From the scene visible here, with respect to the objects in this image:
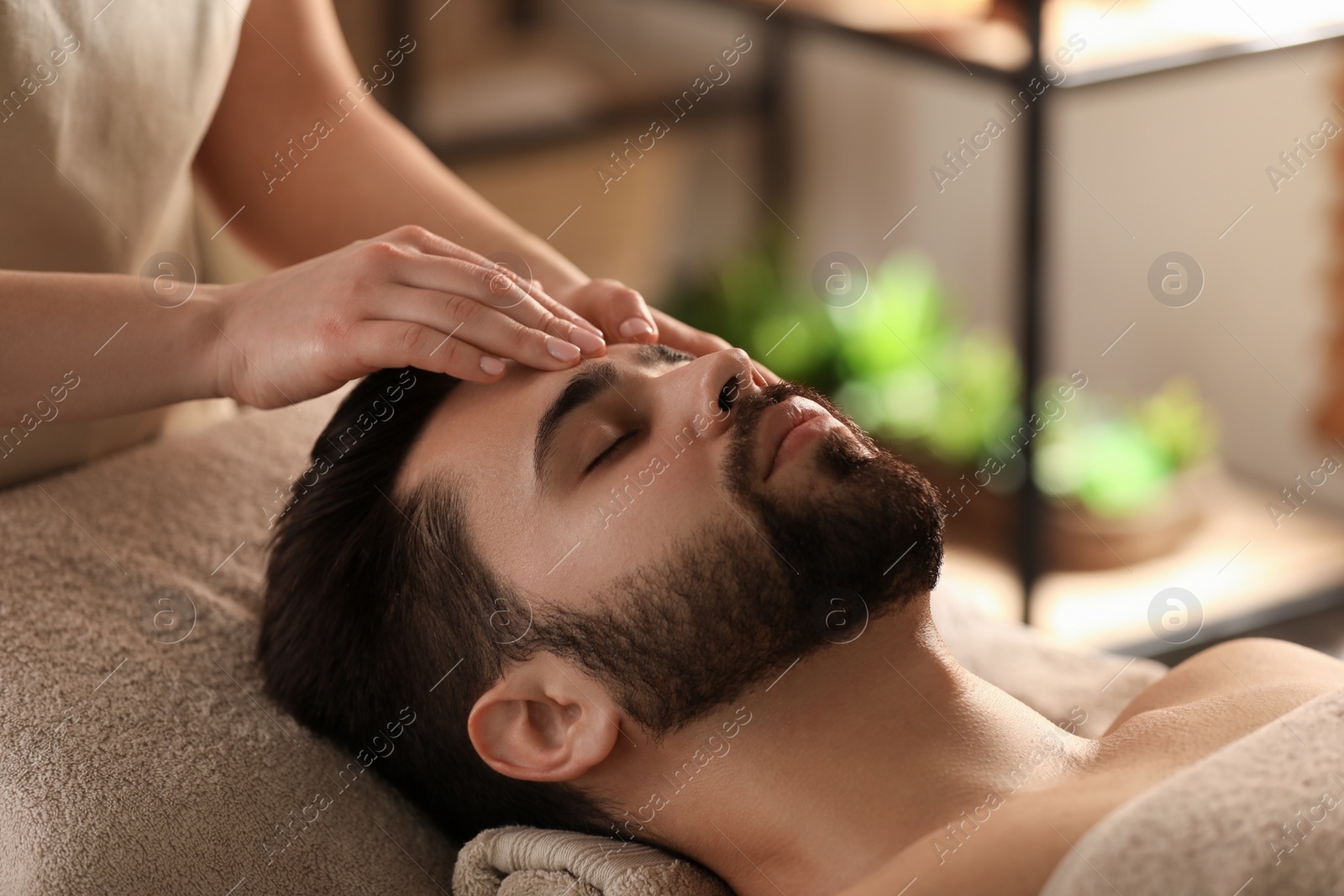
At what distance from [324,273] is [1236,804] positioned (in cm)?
78

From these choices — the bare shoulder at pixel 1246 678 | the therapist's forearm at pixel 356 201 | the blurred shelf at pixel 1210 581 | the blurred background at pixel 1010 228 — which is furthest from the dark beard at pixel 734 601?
the blurred shelf at pixel 1210 581

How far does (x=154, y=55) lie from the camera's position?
1199 mm

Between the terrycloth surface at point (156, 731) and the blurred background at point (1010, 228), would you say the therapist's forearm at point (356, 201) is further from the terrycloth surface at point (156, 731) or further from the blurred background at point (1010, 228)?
the blurred background at point (1010, 228)

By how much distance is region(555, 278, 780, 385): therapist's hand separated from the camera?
3.82 feet

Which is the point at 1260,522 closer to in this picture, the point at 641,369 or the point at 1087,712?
the point at 1087,712

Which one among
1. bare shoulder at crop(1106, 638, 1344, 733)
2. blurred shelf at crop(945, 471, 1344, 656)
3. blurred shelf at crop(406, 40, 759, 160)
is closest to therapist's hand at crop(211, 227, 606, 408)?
bare shoulder at crop(1106, 638, 1344, 733)

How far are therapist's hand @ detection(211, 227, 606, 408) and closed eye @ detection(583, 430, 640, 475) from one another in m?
0.08

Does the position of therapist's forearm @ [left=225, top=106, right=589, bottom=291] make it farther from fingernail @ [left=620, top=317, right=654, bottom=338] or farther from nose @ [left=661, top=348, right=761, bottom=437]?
nose @ [left=661, top=348, right=761, bottom=437]

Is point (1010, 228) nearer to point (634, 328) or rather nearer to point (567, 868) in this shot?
point (634, 328)

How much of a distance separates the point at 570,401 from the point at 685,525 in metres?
0.15

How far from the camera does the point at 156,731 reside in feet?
3.25

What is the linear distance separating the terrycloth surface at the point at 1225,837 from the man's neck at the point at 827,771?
Result: 0.17m

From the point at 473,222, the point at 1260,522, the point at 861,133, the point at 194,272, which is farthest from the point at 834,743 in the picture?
the point at 861,133

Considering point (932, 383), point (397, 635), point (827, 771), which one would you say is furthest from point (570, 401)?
point (932, 383)
